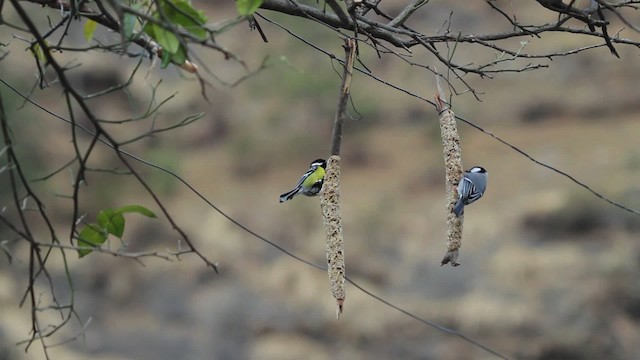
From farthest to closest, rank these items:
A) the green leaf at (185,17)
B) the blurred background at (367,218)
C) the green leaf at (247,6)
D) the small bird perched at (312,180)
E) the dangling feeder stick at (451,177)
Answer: the blurred background at (367,218), the small bird perched at (312,180), the dangling feeder stick at (451,177), the green leaf at (185,17), the green leaf at (247,6)

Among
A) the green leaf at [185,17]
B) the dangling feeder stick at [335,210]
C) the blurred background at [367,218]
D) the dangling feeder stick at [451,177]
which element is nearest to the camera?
the green leaf at [185,17]

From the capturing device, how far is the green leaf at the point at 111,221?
99.0 inches

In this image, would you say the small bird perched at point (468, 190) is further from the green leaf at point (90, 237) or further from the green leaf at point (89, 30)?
the green leaf at point (89, 30)

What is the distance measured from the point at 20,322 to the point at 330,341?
3.61 metres

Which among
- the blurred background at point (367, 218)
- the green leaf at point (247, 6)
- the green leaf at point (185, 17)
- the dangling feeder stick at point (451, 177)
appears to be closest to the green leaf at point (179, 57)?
the green leaf at point (185, 17)

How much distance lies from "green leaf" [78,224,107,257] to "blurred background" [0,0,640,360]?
21.9 feet

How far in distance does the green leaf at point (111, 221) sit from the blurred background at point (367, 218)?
668cm

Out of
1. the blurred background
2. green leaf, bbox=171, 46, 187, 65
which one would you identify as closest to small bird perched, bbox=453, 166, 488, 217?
green leaf, bbox=171, 46, 187, 65

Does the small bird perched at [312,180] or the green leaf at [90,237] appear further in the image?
the small bird perched at [312,180]

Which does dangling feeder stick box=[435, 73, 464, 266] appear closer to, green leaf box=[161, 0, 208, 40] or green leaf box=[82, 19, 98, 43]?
green leaf box=[161, 0, 208, 40]

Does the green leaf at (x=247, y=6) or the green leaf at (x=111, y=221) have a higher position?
the green leaf at (x=247, y=6)

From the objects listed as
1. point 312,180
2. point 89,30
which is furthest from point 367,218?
point 89,30

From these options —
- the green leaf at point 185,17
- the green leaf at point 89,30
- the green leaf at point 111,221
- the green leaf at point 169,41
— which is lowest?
the green leaf at point 111,221

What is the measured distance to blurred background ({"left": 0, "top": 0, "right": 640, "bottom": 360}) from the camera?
35.4 ft
